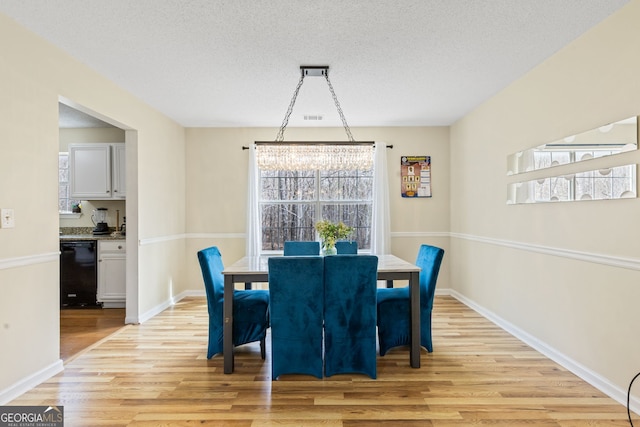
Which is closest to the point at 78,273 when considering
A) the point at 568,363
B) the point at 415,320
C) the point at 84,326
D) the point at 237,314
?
the point at 84,326

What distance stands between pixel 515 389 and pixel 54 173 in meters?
3.67

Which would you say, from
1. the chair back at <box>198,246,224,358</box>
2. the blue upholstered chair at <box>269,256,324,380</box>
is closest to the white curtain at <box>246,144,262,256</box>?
the chair back at <box>198,246,224,358</box>

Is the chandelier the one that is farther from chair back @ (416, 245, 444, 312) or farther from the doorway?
the doorway

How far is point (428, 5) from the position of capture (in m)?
2.41

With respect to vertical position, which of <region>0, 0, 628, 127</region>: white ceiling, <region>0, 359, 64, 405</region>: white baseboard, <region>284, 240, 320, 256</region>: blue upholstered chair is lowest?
<region>0, 359, 64, 405</region>: white baseboard

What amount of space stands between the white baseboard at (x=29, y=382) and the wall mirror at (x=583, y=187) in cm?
404

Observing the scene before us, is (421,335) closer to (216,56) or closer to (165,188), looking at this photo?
(216,56)

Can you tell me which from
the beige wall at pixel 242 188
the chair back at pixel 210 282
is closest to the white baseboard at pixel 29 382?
the chair back at pixel 210 282

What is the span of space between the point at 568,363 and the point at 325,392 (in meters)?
1.88

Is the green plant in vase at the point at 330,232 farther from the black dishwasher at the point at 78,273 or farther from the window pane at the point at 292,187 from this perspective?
the black dishwasher at the point at 78,273

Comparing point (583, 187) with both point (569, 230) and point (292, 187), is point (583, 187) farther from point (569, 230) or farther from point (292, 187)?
point (292, 187)

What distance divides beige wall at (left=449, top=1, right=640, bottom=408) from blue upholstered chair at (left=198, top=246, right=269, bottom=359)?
7.70ft

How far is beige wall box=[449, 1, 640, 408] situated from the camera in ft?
7.98

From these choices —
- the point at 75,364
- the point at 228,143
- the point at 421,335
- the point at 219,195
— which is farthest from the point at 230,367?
the point at 228,143
